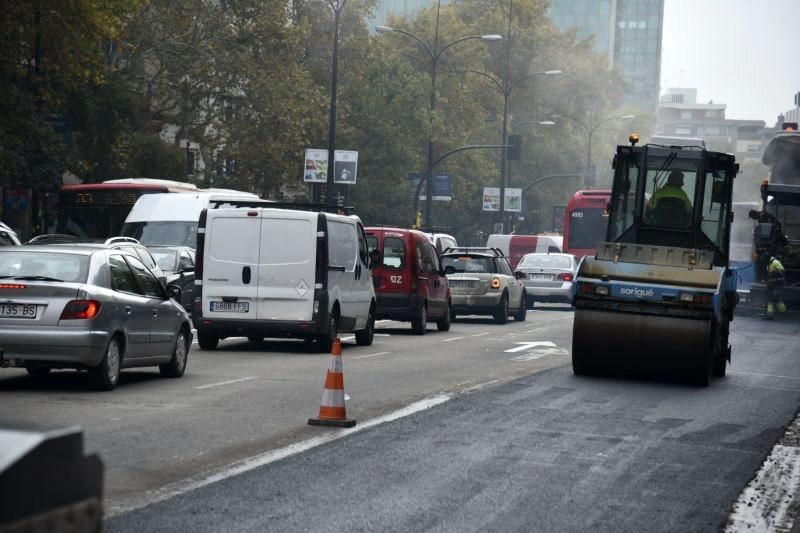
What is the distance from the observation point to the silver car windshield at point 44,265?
14.3 m

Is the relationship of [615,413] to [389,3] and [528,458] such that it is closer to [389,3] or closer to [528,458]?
[528,458]

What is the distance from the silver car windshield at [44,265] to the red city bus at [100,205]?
23041mm

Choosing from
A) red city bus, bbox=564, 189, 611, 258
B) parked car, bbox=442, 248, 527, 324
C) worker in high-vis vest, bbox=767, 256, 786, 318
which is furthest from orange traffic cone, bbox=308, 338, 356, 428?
red city bus, bbox=564, 189, 611, 258

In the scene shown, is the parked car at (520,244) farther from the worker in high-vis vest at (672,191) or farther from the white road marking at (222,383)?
the white road marking at (222,383)

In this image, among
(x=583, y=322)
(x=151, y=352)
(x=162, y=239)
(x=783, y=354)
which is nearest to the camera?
(x=151, y=352)

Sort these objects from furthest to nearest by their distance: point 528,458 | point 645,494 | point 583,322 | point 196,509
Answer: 1. point 583,322
2. point 528,458
3. point 645,494
4. point 196,509

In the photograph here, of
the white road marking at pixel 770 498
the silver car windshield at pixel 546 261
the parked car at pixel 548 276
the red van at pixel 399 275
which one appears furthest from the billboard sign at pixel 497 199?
the white road marking at pixel 770 498

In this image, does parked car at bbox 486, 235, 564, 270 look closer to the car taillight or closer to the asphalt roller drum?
the asphalt roller drum

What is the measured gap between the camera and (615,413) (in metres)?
13.8

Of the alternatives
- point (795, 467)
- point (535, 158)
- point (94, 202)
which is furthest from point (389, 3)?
point (795, 467)

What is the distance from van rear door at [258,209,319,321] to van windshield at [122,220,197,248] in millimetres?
12792

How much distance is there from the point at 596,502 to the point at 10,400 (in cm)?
624

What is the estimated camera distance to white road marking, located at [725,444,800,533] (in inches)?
331

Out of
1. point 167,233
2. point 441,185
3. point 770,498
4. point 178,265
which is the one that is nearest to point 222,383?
point 770,498
